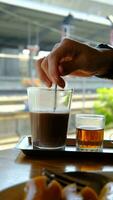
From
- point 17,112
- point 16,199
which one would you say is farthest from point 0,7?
point 16,199

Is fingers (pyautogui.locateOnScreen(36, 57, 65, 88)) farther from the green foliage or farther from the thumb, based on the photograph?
the green foliage

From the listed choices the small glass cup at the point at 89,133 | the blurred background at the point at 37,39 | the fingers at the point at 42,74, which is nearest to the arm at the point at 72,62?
the fingers at the point at 42,74

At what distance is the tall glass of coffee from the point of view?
80 cm

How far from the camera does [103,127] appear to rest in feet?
2.75

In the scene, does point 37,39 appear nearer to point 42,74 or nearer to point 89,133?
point 42,74

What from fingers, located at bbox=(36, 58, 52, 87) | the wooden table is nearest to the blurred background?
fingers, located at bbox=(36, 58, 52, 87)

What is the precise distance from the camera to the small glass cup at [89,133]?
796 millimetres

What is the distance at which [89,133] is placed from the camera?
81 cm

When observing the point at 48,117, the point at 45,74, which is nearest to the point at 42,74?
the point at 45,74

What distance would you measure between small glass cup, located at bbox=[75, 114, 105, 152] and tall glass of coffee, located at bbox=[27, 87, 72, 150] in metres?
0.04

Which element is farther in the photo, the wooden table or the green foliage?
the green foliage

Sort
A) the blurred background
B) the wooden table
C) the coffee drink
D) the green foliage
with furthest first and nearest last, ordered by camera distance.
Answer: the green foliage
the blurred background
the coffee drink
the wooden table

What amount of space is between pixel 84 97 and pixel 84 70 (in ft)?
7.59

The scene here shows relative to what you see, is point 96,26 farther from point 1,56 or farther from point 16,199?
point 16,199
